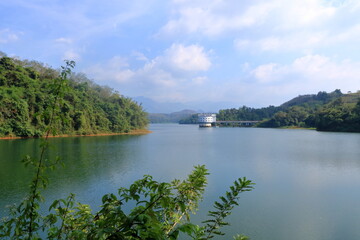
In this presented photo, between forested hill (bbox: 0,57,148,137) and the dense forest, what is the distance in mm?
37152

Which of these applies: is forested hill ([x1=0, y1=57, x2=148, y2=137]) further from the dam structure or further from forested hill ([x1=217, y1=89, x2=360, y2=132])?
the dam structure

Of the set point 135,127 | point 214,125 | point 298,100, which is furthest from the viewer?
point 298,100

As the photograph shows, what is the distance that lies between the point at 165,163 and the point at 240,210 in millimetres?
8701

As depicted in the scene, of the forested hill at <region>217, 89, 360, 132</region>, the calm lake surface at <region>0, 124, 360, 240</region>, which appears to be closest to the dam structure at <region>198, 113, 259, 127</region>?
the forested hill at <region>217, 89, 360, 132</region>

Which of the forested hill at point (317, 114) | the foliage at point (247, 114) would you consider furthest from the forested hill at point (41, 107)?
the foliage at point (247, 114)

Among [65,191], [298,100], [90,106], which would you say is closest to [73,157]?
[65,191]

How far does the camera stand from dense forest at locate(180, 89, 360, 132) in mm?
47094

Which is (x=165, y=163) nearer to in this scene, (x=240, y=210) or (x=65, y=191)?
(x=65, y=191)

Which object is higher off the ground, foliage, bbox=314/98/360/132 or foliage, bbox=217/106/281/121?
foliage, bbox=217/106/281/121

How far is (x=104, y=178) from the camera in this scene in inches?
481

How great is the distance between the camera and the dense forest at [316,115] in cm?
4709

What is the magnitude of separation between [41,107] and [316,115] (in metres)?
55.7

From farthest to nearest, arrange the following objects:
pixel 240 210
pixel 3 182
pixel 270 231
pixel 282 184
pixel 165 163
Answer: pixel 165 163, pixel 282 184, pixel 3 182, pixel 240 210, pixel 270 231

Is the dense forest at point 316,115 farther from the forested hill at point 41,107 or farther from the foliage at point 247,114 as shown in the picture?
the forested hill at point 41,107
